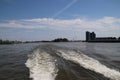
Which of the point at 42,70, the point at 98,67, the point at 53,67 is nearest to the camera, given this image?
the point at 42,70

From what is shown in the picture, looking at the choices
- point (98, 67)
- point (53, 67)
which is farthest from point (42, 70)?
point (98, 67)

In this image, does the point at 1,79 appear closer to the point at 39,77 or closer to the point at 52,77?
the point at 39,77

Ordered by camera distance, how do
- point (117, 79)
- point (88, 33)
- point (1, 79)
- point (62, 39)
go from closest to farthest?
point (117, 79) < point (1, 79) < point (88, 33) < point (62, 39)

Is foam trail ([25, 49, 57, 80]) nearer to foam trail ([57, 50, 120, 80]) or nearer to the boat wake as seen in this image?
the boat wake

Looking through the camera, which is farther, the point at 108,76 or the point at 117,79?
the point at 108,76

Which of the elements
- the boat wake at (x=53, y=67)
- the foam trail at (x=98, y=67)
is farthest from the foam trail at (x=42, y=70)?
the foam trail at (x=98, y=67)

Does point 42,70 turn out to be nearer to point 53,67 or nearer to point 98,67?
point 53,67

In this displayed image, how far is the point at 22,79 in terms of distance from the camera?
689 cm

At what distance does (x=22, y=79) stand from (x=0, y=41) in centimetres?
8398

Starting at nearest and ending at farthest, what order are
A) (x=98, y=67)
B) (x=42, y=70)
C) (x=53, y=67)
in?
(x=42, y=70) < (x=53, y=67) < (x=98, y=67)

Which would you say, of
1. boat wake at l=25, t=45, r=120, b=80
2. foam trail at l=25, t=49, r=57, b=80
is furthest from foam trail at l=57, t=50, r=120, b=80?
foam trail at l=25, t=49, r=57, b=80

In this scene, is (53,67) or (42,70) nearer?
(42,70)

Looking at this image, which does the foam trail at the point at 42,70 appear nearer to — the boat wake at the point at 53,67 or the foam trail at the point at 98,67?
the boat wake at the point at 53,67

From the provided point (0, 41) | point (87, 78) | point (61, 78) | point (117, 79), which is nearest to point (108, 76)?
point (117, 79)
